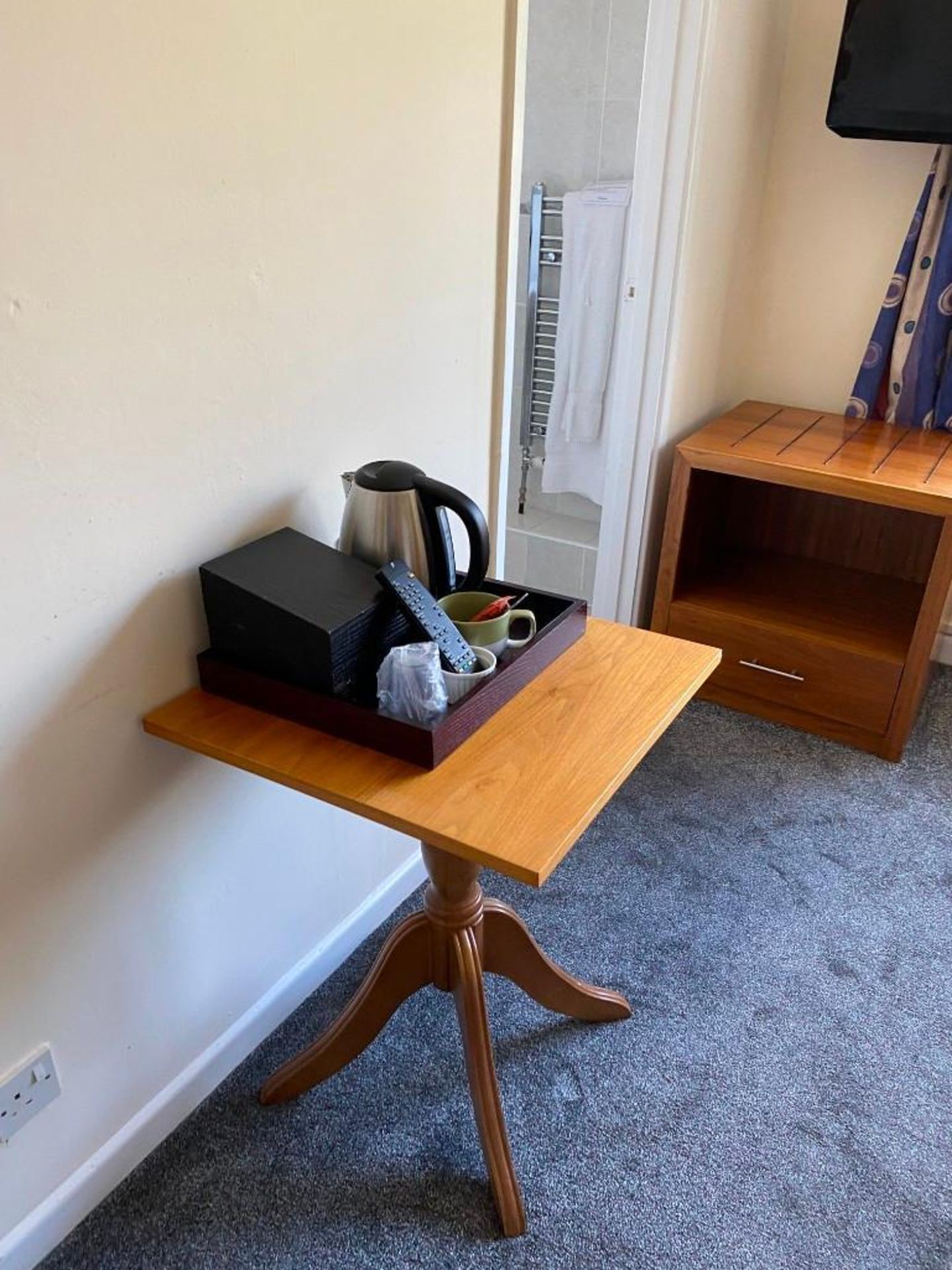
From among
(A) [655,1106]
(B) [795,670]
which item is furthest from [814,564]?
(A) [655,1106]

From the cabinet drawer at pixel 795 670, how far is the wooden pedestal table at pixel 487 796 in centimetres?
105

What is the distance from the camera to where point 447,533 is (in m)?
1.28

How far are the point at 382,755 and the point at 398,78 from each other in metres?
0.87

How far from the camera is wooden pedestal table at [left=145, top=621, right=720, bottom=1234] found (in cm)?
101

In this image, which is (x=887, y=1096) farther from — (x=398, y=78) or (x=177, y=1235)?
(x=398, y=78)

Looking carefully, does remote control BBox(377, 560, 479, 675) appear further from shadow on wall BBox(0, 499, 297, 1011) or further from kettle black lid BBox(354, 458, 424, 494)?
shadow on wall BBox(0, 499, 297, 1011)

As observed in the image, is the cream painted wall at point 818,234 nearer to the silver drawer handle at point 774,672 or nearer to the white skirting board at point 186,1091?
the silver drawer handle at point 774,672

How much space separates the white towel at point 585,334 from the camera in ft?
9.16

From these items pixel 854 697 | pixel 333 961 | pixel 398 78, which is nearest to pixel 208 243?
pixel 398 78

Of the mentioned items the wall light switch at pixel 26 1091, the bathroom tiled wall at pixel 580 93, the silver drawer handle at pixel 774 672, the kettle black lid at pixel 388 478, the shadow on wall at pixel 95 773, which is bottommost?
the silver drawer handle at pixel 774 672

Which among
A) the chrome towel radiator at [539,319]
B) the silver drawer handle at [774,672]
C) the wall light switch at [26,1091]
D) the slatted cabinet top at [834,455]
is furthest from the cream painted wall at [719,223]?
the wall light switch at [26,1091]

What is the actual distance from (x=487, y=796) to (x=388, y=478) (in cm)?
44

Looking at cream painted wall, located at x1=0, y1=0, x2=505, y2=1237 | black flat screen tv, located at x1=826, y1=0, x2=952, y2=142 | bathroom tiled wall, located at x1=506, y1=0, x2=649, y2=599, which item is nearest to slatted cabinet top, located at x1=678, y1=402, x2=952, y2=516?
black flat screen tv, located at x1=826, y1=0, x2=952, y2=142

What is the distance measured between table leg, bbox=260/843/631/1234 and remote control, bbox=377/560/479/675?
0.29 metres
